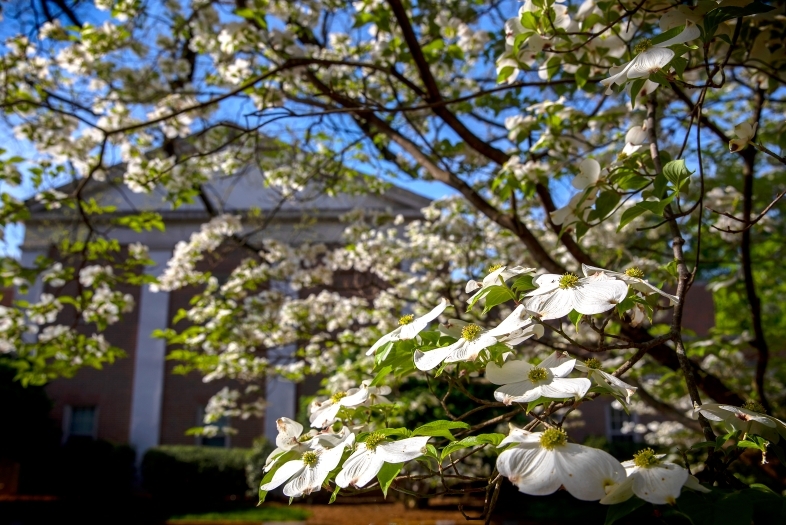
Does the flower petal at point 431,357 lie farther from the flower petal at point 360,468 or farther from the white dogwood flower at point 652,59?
the white dogwood flower at point 652,59

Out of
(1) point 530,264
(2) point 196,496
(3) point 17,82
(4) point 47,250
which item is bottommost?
(2) point 196,496

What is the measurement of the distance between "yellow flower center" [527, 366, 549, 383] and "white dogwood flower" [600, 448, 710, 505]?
0.52 ft

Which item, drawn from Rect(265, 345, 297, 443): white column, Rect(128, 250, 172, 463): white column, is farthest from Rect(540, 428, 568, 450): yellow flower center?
Rect(128, 250, 172, 463): white column

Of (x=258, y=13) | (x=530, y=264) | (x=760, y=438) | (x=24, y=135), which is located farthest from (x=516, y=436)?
(x=24, y=135)

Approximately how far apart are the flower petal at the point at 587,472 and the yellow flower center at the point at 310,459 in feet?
1.18

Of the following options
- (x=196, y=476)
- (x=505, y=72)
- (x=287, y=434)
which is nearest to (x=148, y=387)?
(x=196, y=476)

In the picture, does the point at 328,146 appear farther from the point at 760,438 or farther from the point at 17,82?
the point at 760,438

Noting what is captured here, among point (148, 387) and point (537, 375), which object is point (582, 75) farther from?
point (148, 387)

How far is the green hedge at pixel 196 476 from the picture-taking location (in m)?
10.2

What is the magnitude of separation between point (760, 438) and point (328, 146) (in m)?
4.20

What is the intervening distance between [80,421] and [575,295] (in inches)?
502

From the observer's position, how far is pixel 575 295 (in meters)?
0.90

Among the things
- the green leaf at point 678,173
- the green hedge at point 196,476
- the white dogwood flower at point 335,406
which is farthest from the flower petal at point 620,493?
the green hedge at point 196,476

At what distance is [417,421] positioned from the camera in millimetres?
6625
